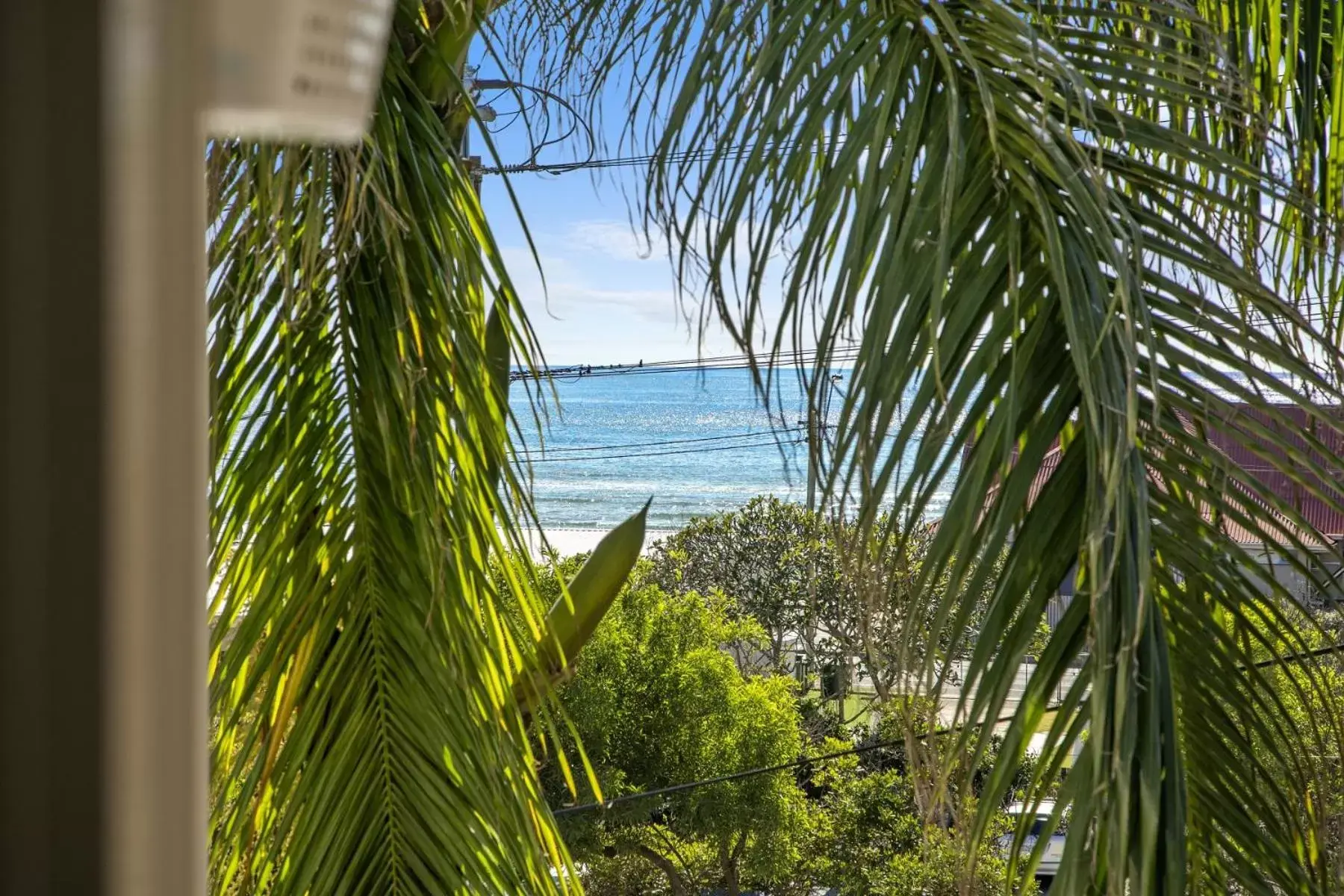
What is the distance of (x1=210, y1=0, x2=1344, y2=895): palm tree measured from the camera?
692 millimetres

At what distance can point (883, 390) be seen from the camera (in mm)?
731

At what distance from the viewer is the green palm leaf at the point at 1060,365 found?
63 centimetres

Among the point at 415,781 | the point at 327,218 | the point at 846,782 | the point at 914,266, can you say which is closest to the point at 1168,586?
the point at 914,266

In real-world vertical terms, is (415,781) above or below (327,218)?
below

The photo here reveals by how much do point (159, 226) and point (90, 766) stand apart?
0.21 feet

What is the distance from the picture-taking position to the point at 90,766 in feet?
0.45

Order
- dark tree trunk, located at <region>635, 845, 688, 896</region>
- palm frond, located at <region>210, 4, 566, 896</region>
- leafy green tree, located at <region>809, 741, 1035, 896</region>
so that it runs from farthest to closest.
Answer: dark tree trunk, located at <region>635, 845, 688, 896</region> < leafy green tree, located at <region>809, 741, 1035, 896</region> < palm frond, located at <region>210, 4, 566, 896</region>

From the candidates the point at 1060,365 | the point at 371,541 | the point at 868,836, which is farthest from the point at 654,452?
the point at 1060,365

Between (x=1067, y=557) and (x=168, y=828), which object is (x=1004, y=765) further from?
(x=168, y=828)

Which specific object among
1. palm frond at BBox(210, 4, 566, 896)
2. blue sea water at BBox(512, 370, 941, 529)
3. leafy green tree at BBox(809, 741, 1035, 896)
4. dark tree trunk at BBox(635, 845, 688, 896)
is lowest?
blue sea water at BBox(512, 370, 941, 529)

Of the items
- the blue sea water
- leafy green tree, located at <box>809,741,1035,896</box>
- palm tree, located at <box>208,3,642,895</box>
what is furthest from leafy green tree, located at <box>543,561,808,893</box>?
the blue sea water

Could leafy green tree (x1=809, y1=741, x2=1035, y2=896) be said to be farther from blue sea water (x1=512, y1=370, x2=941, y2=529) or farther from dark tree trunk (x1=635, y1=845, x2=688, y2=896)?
blue sea water (x1=512, y1=370, x2=941, y2=529)

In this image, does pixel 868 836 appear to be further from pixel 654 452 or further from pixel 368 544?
pixel 654 452

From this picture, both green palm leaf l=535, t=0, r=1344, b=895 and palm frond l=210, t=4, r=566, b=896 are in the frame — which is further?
palm frond l=210, t=4, r=566, b=896
